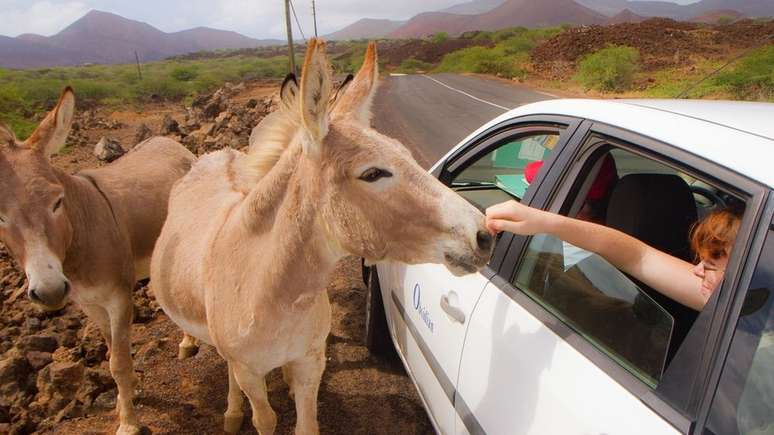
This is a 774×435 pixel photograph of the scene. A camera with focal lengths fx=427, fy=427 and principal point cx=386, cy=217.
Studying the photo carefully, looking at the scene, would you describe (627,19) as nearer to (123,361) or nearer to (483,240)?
(483,240)

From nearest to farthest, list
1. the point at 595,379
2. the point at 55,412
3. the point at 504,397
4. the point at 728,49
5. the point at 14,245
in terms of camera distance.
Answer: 1. the point at 595,379
2. the point at 504,397
3. the point at 14,245
4. the point at 55,412
5. the point at 728,49

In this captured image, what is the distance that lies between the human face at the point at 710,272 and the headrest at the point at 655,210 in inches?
18.9

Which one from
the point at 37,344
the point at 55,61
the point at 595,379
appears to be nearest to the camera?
the point at 595,379

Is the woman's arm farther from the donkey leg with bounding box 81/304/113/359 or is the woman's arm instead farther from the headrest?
the donkey leg with bounding box 81/304/113/359

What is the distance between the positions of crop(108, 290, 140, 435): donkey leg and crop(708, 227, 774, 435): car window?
328cm

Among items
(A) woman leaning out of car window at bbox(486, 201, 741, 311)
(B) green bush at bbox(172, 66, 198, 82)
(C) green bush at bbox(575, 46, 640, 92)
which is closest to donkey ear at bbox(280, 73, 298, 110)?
(A) woman leaning out of car window at bbox(486, 201, 741, 311)

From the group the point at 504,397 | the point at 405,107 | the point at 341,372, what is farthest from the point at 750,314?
the point at 405,107

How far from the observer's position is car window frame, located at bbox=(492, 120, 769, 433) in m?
1.07

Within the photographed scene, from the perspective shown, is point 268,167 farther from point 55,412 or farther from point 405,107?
point 405,107

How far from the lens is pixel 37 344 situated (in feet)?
12.3

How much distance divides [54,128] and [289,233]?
92.0 inches

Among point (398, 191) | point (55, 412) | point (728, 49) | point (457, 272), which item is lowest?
point (55, 412)

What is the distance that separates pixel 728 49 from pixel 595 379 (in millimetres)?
39319

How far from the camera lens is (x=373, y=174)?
167 centimetres
